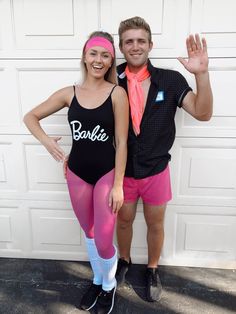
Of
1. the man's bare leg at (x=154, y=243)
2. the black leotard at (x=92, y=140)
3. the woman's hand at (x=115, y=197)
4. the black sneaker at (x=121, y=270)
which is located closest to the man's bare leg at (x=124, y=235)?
the black sneaker at (x=121, y=270)

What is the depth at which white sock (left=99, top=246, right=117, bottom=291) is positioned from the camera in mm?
1957

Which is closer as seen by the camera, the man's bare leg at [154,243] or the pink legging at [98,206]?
the pink legging at [98,206]

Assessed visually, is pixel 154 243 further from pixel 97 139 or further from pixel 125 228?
pixel 97 139

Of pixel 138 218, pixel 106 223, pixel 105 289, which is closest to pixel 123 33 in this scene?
pixel 106 223

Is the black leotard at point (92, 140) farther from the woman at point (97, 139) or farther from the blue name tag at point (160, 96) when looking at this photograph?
the blue name tag at point (160, 96)

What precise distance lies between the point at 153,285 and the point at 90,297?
1.54 ft

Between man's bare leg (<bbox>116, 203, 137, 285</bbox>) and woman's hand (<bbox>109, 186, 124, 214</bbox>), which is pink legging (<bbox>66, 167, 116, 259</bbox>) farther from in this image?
man's bare leg (<bbox>116, 203, 137, 285</bbox>)

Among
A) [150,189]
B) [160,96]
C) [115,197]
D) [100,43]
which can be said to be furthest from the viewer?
[150,189]

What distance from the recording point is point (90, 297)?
2109 millimetres

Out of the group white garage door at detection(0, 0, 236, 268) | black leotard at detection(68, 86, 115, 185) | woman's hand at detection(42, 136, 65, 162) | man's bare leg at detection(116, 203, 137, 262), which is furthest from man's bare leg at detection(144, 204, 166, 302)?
woman's hand at detection(42, 136, 65, 162)

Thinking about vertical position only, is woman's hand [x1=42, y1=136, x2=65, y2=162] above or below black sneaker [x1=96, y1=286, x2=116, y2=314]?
above

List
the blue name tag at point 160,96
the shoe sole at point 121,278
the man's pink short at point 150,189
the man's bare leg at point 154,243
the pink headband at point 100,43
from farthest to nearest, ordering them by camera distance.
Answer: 1. the shoe sole at point 121,278
2. the man's bare leg at point 154,243
3. the man's pink short at point 150,189
4. the blue name tag at point 160,96
5. the pink headband at point 100,43

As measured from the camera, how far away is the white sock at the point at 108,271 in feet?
6.42

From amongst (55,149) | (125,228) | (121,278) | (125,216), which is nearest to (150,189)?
(125,216)
